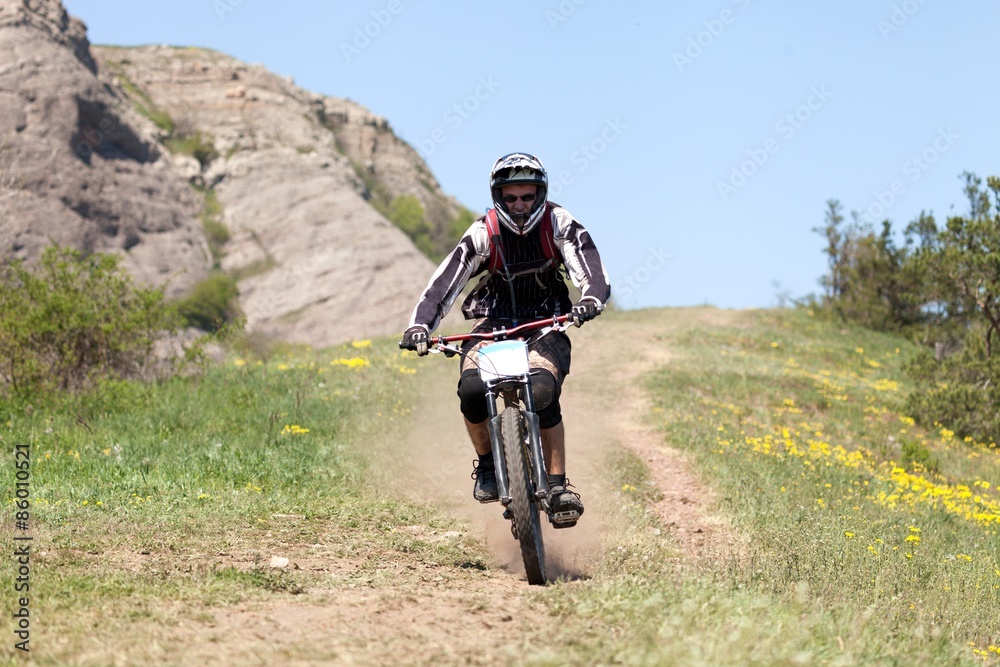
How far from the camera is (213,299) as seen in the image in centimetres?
5481

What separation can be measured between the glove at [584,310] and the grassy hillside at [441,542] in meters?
1.52

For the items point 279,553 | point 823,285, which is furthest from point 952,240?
point 279,553

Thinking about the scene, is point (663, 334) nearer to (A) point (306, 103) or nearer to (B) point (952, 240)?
(B) point (952, 240)

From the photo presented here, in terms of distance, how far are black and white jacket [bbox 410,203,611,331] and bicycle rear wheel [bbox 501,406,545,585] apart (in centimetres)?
96

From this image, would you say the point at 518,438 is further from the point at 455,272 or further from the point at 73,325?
the point at 73,325

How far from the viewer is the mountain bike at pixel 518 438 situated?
17.6 ft

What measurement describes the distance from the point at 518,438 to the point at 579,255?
139 cm

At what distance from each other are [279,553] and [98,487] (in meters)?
2.26

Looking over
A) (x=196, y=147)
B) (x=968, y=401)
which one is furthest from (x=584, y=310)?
(x=196, y=147)

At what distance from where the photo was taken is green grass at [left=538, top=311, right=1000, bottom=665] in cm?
403

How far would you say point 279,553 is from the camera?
19.4 feet

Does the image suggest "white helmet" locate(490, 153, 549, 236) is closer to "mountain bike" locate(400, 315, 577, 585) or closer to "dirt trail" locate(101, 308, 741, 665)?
"mountain bike" locate(400, 315, 577, 585)
